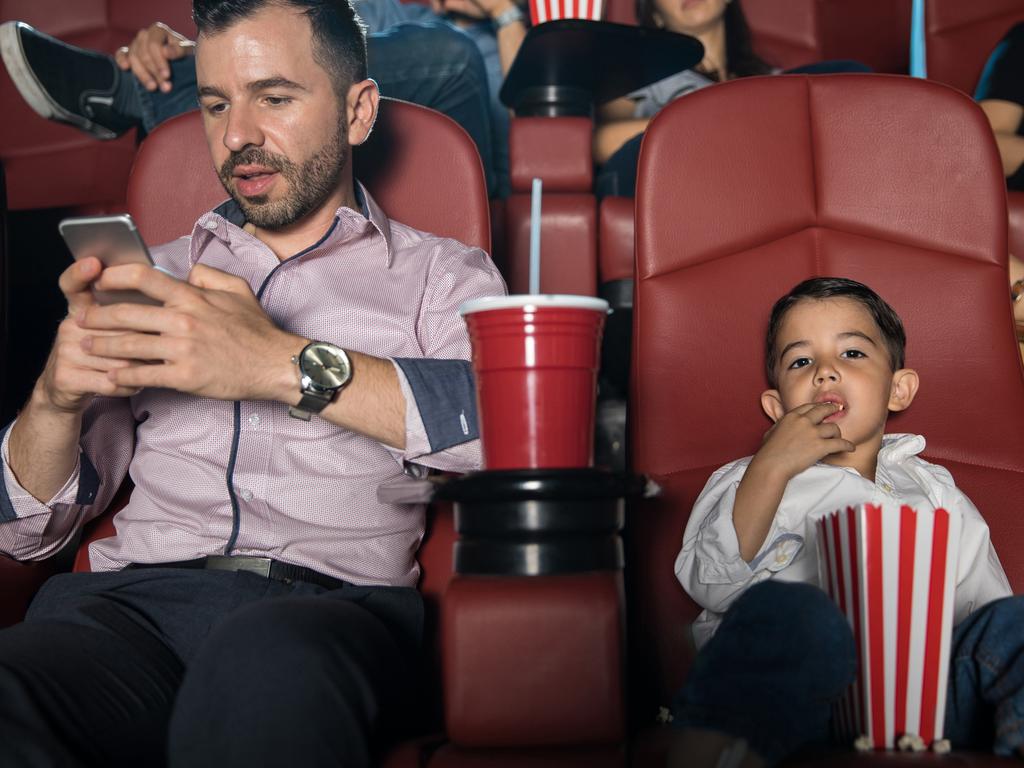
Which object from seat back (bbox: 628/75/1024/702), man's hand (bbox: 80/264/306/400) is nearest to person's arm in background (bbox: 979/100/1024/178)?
seat back (bbox: 628/75/1024/702)

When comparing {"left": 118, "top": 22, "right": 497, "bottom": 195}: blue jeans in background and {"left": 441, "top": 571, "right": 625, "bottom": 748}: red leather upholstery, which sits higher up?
{"left": 118, "top": 22, "right": 497, "bottom": 195}: blue jeans in background

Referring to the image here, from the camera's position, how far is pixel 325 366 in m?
1.17

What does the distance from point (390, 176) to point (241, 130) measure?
11.2 inches

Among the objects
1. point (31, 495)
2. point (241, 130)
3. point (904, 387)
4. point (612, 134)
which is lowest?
point (31, 495)

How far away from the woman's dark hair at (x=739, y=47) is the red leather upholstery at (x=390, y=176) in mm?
1239

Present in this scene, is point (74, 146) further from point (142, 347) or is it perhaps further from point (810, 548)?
point (810, 548)

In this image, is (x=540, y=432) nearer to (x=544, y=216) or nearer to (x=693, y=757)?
(x=693, y=757)

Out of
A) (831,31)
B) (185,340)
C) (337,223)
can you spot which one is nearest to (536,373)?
(185,340)

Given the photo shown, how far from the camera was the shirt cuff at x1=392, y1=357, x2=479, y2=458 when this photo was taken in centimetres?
121

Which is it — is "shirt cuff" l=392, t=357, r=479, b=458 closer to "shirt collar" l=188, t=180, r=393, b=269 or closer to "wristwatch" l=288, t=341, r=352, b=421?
"wristwatch" l=288, t=341, r=352, b=421

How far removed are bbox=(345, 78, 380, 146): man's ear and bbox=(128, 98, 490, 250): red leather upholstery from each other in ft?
0.28

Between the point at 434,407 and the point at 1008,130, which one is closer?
the point at 434,407

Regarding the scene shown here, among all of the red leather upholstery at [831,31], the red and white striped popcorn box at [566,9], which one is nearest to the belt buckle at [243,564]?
the red and white striped popcorn box at [566,9]

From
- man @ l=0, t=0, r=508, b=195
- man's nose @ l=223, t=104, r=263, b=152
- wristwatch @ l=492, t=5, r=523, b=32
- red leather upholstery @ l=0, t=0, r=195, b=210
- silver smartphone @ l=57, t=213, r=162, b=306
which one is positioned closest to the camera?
silver smartphone @ l=57, t=213, r=162, b=306
